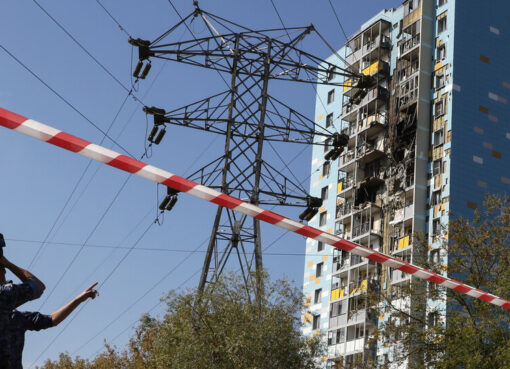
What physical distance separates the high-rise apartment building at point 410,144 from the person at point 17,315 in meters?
52.8

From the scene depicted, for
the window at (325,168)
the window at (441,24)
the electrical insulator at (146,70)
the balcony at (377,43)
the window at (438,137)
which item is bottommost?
the electrical insulator at (146,70)

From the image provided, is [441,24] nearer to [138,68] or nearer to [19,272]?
[138,68]

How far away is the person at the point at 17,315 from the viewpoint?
8.14 meters

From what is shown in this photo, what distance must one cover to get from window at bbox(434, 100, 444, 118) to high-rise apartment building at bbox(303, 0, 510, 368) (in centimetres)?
7

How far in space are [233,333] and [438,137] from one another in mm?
32076

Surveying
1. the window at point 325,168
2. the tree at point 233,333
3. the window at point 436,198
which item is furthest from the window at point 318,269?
the tree at point 233,333

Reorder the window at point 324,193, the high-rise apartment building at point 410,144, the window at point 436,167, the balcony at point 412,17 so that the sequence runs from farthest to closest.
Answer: the window at point 324,193 < the balcony at point 412,17 < the window at point 436,167 < the high-rise apartment building at point 410,144

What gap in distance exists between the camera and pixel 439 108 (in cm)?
6588

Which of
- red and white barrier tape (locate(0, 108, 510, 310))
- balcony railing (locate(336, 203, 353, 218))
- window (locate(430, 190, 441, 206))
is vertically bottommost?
red and white barrier tape (locate(0, 108, 510, 310))

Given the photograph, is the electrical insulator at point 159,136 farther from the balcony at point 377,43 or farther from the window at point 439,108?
the balcony at point 377,43

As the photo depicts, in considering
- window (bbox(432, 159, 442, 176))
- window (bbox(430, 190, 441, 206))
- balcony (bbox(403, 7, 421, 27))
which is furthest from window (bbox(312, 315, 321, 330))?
balcony (bbox(403, 7, 421, 27))

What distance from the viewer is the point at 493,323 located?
31.2m

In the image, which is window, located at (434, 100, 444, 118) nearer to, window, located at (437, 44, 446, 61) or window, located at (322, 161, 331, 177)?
window, located at (437, 44, 446, 61)

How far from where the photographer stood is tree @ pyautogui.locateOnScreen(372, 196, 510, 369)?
3097 cm
